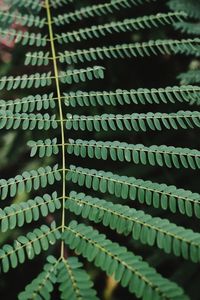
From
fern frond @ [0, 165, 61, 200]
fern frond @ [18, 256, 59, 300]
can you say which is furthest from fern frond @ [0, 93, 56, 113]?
fern frond @ [18, 256, 59, 300]

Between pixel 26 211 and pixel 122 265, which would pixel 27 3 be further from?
pixel 122 265

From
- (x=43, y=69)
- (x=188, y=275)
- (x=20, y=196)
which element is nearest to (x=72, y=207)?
(x=188, y=275)

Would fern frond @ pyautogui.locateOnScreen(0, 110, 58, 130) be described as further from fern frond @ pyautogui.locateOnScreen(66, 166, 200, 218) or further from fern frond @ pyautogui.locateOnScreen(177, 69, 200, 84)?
fern frond @ pyautogui.locateOnScreen(177, 69, 200, 84)

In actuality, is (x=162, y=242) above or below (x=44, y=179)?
below

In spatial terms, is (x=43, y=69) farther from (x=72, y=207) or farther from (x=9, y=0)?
(x=72, y=207)

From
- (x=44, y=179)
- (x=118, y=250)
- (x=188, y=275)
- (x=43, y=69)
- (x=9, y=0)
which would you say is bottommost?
(x=188, y=275)

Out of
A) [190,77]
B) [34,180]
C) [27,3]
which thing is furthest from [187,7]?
[34,180]

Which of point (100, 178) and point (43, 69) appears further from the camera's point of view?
point (43, 69)

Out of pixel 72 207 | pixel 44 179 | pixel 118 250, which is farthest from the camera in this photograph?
pixel 44 179
